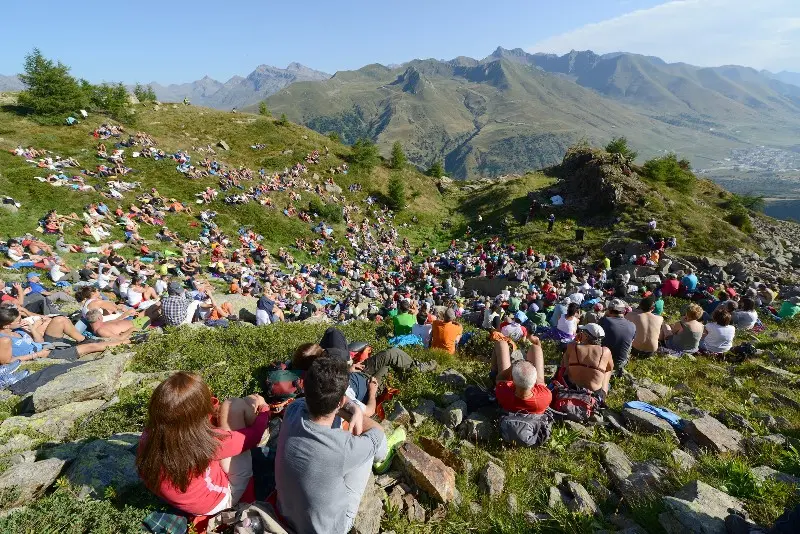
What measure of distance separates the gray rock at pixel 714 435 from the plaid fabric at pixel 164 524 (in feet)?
24.1

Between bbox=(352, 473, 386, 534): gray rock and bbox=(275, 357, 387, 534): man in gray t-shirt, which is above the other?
bbox=(275, 357, 387, 534): man in gray t-shirt

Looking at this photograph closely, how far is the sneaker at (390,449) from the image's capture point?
16.3 feet

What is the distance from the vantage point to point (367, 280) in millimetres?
27312

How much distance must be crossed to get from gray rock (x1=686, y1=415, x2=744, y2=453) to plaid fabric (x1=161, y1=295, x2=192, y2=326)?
13612 mm

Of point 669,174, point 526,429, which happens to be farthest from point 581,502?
point 669,174

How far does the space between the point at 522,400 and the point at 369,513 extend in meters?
3.15

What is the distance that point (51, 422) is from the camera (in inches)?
229

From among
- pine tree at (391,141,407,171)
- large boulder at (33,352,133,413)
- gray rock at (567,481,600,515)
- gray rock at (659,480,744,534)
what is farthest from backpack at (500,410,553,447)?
pine tree at (391,141,407,171)

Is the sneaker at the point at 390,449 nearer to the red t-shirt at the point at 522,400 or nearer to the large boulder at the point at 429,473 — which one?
the large boulder at the point at 429,473

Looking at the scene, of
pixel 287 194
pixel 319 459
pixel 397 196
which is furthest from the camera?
pixel 397 196

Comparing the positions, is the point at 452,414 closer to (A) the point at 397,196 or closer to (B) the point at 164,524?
(B) the point at 164,524

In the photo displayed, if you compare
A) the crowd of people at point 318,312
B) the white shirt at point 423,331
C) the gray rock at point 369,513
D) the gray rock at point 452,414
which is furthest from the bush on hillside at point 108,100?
the gray rock at point 369,513

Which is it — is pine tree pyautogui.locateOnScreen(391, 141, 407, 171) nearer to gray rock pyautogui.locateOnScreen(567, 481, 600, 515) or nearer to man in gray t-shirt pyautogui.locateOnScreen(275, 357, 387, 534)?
gray rock pyautogui.locateOnScreen(567, 481, 600, 515)

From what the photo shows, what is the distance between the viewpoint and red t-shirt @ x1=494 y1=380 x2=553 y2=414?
6.07 m
